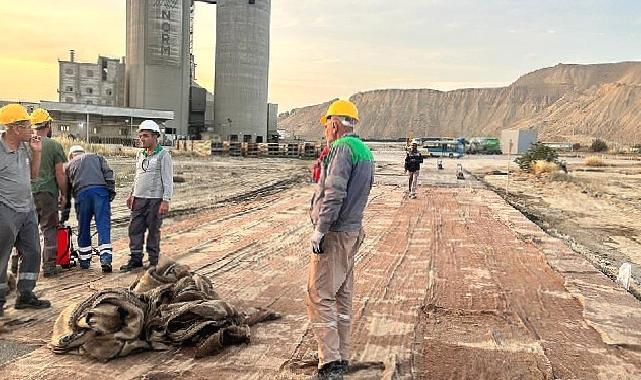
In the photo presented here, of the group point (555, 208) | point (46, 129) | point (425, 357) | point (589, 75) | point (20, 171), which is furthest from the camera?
point (589, 75)

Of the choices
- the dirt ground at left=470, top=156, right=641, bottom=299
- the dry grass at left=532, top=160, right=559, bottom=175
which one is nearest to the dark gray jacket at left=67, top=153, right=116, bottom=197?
the dirt ground at left=470, top=156, right=641, bottom=299

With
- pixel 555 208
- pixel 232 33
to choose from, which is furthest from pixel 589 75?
pixel 555 208

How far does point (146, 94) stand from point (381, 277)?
50.7 metres

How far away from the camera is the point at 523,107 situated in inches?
5812

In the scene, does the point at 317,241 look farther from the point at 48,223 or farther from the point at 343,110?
the point at 48,223

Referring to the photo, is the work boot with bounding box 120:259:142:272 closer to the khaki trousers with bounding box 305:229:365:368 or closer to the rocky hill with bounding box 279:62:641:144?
the khaki trousers with bounding box 305:229:365:368

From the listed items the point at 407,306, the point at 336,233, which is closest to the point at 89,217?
the point at 407,306

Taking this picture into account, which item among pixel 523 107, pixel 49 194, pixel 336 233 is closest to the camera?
pixel 336 233

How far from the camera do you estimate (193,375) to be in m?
4.41

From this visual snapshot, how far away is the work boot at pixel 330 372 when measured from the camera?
4.38 m

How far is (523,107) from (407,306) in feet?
494

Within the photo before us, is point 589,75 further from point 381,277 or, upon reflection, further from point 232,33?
point 381,277

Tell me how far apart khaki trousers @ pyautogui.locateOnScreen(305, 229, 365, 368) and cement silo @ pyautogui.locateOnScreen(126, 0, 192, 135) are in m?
52.8

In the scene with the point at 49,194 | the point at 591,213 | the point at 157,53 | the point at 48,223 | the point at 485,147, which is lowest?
the point at 591,213
